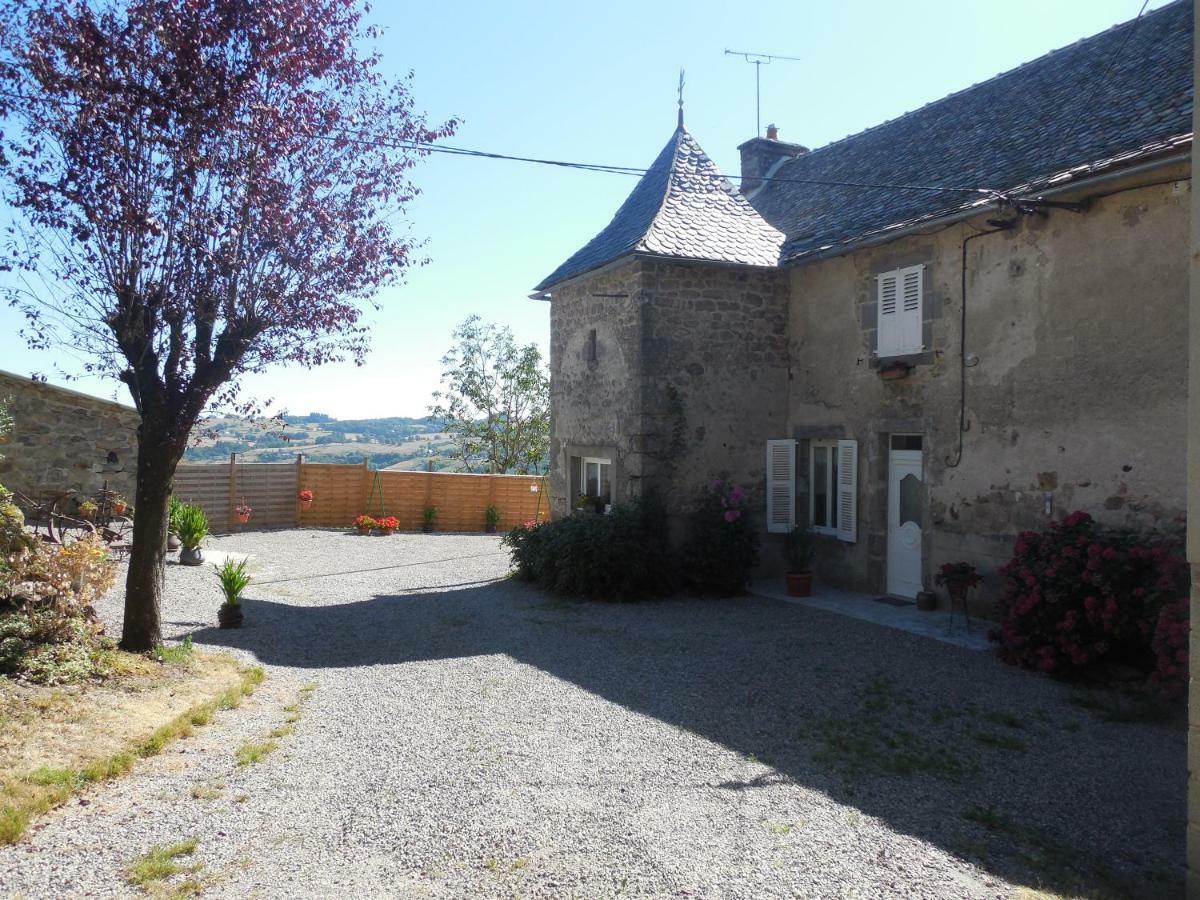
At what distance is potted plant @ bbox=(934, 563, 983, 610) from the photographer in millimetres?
8891

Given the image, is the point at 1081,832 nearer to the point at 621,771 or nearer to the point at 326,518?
the point at 621,771

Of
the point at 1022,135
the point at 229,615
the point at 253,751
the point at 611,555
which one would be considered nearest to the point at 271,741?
the point at 253,751

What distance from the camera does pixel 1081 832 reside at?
4.31m

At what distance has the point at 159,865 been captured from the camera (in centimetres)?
366

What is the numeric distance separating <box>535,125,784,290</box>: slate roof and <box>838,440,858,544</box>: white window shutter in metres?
2.87

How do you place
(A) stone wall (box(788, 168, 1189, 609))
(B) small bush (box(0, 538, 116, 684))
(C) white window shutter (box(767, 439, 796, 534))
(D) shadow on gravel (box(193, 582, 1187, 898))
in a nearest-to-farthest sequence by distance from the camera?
(D) shadow on gravel (box(193, 582, 1187, 898))
(B) small bush (box(0, 538, 116, 684))
(A) stone wall (box(788, 168, 1189, 609))
(C) white window shutter (box(767, 439, 796, 534))

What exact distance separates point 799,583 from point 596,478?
3707mm

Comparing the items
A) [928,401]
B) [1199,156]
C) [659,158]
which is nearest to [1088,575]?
[928,401]

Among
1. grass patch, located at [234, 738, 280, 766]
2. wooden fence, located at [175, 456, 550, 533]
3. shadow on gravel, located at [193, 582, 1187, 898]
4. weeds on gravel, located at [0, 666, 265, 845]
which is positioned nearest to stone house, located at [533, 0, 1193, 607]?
shadow on gravel, located at [193, 582, 1187, 898]

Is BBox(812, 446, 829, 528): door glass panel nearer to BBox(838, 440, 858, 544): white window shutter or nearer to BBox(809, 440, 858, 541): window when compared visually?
BBox(809, 440, 858, 541): window

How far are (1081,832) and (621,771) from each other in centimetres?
238

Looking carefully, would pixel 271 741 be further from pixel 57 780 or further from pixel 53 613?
pixel 53 613

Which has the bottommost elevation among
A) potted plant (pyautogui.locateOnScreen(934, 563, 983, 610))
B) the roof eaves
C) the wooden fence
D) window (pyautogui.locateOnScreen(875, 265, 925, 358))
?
potted plant (pyautogui.locateOnScreen(934, 563, 983, 610))

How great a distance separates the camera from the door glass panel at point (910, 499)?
10.4 metres
